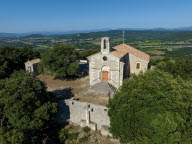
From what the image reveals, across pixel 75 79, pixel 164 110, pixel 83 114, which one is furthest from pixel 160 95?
pixel 75 79

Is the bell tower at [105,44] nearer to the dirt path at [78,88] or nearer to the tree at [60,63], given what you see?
the dirt path at [78,88]

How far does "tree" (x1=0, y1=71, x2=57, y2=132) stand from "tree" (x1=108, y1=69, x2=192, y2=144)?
24.4 feet

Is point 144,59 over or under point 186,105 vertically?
over

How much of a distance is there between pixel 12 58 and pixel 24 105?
26788 millimetres

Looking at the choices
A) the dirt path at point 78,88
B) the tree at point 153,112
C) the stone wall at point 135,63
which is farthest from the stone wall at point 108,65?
the tree at point 153,112

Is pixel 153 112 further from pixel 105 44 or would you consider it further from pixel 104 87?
pixel 105 44

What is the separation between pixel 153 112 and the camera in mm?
13172

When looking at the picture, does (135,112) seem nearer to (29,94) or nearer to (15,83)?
(29,94)

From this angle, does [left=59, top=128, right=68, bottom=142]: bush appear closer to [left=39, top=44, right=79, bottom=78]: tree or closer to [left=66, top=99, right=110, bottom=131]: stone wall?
[left=66, top=99, right=110, bottom=131]: stone wall

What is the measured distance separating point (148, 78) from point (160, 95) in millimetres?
2672

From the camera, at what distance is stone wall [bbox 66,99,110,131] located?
18.1 metres

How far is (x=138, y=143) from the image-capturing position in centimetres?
1330

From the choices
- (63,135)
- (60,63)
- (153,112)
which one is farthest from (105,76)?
(153,112)

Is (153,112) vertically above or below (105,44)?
below
